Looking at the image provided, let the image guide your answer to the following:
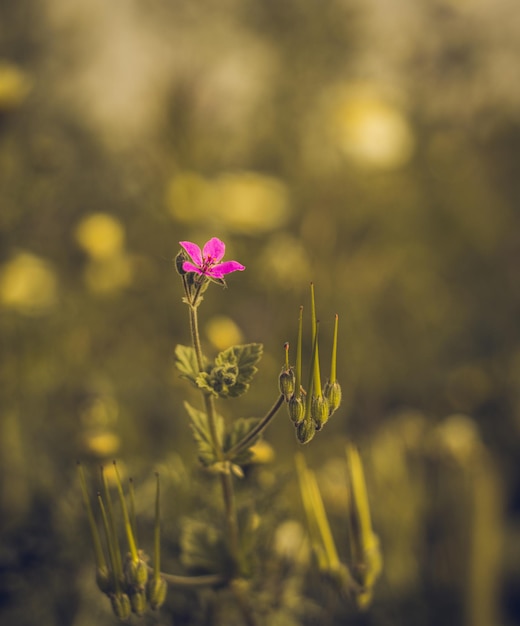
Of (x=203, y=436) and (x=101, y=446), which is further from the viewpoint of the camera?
(x=101, y=446)

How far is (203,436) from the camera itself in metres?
0.36

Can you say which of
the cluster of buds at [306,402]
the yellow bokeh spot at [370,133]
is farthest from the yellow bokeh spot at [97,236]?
the cluster of buds at [306,402]

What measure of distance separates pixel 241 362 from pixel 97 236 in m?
0.70

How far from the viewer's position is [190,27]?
1465mm

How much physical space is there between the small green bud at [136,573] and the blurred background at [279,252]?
0.63ft

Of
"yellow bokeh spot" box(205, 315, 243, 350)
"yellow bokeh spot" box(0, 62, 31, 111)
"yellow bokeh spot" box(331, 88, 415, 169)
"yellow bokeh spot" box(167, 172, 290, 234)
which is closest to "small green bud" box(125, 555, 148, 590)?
"yellow bokeh spot" box(205, 315, 243, 350)

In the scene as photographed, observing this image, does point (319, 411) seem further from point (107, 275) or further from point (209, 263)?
point (107, 275)

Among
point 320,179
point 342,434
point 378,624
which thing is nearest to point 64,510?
point 378,624

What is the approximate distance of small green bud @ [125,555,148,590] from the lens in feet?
1.13

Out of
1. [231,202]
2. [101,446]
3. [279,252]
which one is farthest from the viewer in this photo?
[231,202]

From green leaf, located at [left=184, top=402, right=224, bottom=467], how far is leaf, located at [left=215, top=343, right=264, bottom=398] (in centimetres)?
3

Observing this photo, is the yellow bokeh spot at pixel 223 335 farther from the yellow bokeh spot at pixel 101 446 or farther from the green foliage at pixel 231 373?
the green foliage at pixel 231 373

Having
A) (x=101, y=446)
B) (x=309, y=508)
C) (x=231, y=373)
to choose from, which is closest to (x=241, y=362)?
(x=231, y=373)

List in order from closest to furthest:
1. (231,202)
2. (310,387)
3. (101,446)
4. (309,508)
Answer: (310,387)
(309,508)
(101,446)
(231,202)
